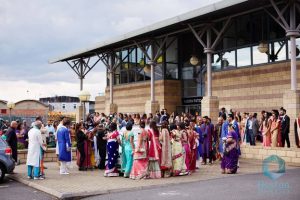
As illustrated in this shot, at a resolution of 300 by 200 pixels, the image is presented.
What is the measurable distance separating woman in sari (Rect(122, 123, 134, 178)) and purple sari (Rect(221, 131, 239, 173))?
2786 mm

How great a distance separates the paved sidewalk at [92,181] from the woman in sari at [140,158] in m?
0.30

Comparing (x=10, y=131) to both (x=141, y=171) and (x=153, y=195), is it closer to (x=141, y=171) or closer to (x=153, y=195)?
(x=141, y=171)

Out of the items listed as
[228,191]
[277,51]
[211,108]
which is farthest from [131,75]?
[228,191]

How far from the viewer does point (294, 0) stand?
56.2 feet

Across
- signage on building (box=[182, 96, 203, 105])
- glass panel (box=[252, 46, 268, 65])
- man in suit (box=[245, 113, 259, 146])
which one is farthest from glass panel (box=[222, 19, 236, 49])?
man in suit (box=[245, 113, 259, 146])

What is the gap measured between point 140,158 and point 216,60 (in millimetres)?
13495

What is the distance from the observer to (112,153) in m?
12.4

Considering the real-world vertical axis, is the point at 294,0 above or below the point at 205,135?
above

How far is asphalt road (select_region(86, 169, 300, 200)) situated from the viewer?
8.83 m

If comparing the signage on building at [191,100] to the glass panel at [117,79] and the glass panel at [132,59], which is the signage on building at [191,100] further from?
the glass panel at [117,79]

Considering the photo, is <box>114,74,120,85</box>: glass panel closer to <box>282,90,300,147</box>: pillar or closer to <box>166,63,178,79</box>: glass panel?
<box>166,63,178,79</box>: glass panel

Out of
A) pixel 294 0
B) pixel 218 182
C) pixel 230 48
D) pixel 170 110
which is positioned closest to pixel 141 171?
pixel 218 182

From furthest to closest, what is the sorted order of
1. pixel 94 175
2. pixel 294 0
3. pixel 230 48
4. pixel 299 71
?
pixel 230 48, pixel 299 71, pixel 294 0, pixel 94 175

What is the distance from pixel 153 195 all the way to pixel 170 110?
18407 mm
